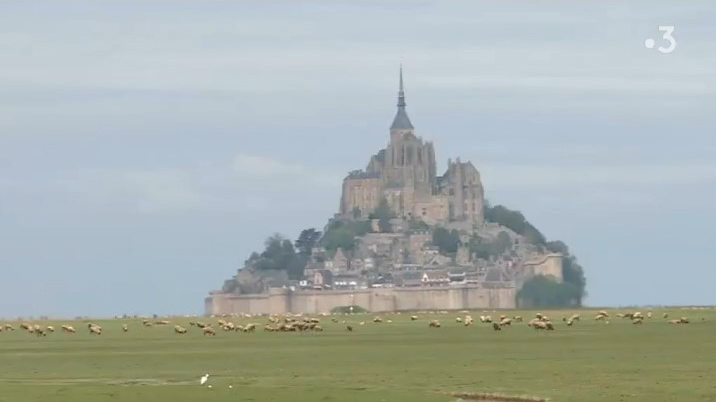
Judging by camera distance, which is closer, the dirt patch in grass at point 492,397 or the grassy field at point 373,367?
the dirt patch in grass at point 492,397

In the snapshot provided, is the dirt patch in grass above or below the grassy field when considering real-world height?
below

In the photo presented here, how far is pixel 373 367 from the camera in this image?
53.1 meters

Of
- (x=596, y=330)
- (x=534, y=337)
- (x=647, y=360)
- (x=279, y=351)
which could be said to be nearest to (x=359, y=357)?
(x=279, y=351)

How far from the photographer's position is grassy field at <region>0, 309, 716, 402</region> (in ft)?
140

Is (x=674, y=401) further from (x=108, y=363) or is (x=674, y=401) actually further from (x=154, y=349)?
(x=154, y=349)

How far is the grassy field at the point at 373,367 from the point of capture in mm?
42812

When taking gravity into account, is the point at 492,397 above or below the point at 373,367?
below

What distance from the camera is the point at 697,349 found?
60.0 metres

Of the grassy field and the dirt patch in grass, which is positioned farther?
the grassy field

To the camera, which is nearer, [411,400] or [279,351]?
[411,400]

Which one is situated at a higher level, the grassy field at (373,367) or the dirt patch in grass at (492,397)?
the grassy field at (373,367)

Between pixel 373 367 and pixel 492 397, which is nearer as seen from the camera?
pixel 492 397

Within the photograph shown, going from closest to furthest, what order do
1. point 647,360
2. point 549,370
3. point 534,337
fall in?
point 549,370
point 647,360
point 534,337

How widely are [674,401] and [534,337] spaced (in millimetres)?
34238
